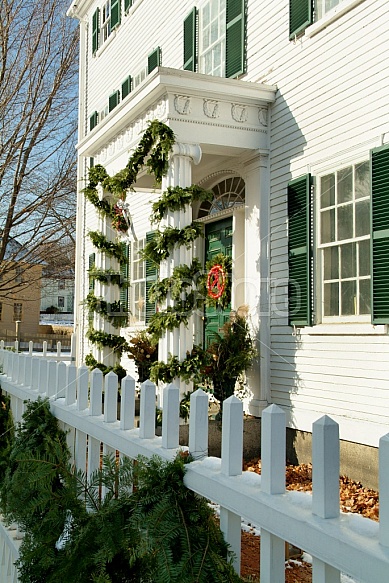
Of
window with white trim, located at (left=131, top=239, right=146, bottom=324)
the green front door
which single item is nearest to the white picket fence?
the green front door

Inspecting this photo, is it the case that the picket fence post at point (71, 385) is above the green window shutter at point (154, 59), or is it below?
below

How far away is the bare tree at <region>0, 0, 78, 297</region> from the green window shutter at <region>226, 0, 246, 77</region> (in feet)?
25.3

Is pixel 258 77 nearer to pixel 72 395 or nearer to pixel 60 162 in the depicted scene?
pixel 72 395

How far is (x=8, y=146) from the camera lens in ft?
51.8

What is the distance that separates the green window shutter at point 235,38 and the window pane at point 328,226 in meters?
3.06

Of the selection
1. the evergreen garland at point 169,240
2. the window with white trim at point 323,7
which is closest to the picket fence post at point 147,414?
the evergreen garland at point 169,240

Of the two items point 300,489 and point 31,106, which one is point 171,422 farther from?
point 31,106

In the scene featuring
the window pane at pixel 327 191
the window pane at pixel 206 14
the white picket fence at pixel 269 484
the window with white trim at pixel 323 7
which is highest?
the window pane at pixel 206 14

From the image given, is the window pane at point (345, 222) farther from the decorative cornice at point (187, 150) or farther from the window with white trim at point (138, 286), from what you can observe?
the window with white trim at point (138, 286)

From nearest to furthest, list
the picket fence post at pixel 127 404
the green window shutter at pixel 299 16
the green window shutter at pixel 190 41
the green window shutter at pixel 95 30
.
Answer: the picket fence post at pixel 127 404 → the green window shutter at pixel 299 16 → the green window shutter at pixel 190 41 → the green window shutter at pixel 95 30

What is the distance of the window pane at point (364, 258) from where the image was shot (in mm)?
6488

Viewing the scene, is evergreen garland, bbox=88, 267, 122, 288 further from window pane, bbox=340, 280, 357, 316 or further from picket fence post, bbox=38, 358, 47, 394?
picket fence post, bbox=38, 358, 47, 394

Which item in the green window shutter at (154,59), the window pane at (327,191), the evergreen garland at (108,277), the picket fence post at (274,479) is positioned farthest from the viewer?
the green window shutter at (154,59)

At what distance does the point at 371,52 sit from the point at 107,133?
4788mm
